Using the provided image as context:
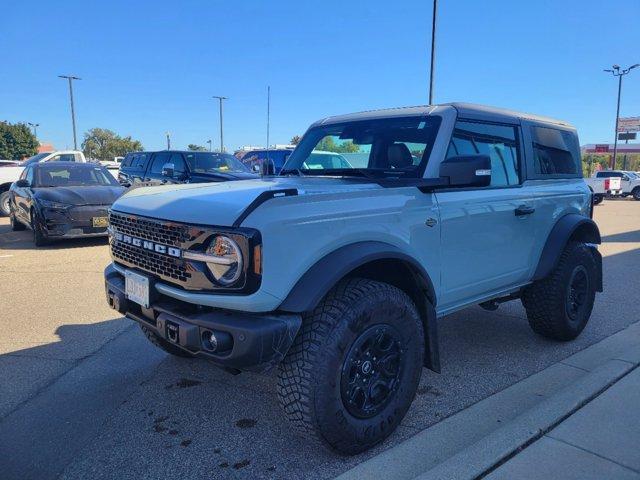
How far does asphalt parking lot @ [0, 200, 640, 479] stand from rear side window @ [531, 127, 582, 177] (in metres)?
1.54

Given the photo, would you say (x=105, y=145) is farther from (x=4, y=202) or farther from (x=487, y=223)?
(x=487, y=223)

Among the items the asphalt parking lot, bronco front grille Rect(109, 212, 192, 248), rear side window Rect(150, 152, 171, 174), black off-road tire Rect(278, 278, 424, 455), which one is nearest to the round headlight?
bronco front grille Rect(109, 212, 192, 248)

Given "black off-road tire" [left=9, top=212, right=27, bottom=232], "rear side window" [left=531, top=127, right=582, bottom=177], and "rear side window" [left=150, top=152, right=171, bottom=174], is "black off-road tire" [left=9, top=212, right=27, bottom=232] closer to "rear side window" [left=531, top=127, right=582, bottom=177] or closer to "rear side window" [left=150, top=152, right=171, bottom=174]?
"rear side window" [left=150, top=152, right=171, bottom=174]

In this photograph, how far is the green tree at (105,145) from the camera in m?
72.8

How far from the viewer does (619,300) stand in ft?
19.4

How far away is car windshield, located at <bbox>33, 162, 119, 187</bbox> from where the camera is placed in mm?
9703

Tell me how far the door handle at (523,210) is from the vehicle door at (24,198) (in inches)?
347

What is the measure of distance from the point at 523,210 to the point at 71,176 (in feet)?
29.3

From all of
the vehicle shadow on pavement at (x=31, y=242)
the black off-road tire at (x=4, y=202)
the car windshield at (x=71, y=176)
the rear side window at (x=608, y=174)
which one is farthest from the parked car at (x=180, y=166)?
the rear side window at (x=608, y=174)

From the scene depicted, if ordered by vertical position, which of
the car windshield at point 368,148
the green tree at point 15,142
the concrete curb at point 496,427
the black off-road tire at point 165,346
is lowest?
the concrete curb at point 496,427

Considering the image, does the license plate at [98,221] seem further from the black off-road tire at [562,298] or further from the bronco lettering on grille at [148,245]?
the black off-road tire at [562,298]

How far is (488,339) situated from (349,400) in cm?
243

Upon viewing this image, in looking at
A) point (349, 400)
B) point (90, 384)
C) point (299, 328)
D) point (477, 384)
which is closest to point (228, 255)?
point (299, 328)

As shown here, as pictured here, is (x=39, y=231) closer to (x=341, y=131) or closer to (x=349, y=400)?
(x=341, y=131)
